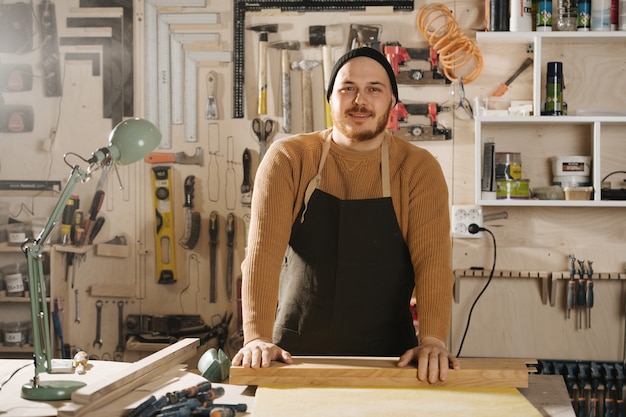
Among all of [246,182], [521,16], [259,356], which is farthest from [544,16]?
[259,356]

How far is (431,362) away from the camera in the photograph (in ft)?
5.99

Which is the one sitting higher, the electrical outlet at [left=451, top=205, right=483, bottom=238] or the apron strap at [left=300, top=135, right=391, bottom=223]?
the apron strap at [left=300, top=135, right=391, bottom=223]

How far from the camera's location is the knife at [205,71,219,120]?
4141 millimetres

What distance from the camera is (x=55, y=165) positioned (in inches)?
168

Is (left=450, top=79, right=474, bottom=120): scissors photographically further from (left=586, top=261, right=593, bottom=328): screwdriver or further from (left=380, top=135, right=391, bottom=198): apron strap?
(left=380, top=135, right=391, bottom=198): apron strap

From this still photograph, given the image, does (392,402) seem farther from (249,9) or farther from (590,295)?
(249,9)

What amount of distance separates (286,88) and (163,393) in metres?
2.51

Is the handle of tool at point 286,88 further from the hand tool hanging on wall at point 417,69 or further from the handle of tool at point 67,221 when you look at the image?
the handle of tool at point 67,221

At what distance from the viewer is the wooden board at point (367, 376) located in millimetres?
1782

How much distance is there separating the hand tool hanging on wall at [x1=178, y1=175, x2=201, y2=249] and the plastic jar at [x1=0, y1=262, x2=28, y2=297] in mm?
913

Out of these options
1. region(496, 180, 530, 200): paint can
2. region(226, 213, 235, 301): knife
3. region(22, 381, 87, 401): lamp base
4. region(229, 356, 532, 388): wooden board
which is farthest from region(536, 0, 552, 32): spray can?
region(22, 381, 87, 401): lamp base

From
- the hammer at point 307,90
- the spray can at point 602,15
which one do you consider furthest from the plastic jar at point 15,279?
the spray can at point 602,15

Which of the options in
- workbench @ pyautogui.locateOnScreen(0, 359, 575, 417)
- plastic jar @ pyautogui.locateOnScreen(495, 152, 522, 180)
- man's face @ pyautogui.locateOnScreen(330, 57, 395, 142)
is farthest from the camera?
plastic jar @ pyautogui.locateOnScreen(495, 152, 522, 180)

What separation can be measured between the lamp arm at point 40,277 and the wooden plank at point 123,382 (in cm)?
23
